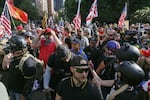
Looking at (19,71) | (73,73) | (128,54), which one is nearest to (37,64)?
(19,71)

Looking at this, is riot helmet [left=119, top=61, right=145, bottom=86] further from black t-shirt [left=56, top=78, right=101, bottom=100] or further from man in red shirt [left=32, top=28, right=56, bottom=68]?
man in red shirt [left=32, top=28, right=56, bottom=68]

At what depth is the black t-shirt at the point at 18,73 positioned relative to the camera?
5.29 metres

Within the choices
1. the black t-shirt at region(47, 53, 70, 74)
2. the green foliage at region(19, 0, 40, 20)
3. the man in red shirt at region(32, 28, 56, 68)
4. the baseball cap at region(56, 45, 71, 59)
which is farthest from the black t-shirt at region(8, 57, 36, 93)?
the green foliage at region(19, 0, 40, 20)

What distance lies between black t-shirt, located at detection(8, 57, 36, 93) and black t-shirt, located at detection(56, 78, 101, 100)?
3.08 feet

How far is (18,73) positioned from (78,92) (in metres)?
1.38

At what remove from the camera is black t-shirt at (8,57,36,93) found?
529 centimetres

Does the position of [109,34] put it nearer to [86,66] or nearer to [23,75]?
[23,75]

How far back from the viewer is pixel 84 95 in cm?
432

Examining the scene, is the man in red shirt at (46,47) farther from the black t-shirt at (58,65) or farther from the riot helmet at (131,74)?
the riot helmet at (131,74)

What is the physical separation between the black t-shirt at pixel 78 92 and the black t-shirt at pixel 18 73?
3.08 feet

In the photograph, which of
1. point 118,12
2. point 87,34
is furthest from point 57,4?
point 87,34

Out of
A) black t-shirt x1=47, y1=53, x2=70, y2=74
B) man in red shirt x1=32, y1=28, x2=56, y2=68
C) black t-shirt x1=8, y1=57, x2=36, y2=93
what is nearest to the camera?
black t-shirt x1=8, y1=57, x2=36, y2=93

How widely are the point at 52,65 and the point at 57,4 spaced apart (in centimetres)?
15249

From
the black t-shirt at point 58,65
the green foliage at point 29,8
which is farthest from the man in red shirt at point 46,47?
the green foliage at point 29,8
